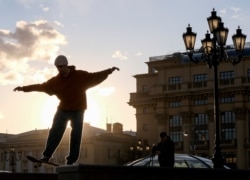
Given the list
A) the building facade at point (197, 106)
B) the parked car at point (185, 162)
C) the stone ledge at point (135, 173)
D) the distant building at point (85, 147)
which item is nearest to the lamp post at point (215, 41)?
the parked car at point (185, 162)

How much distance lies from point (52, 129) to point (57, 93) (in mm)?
490

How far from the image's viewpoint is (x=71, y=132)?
8.47 meters

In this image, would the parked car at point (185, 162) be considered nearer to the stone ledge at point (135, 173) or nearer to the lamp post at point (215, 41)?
the lamp post at point (215, 41)

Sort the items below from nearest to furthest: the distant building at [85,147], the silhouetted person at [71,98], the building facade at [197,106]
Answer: the silhouetted person at [71,98], the building facade at [197,106], the distant building at [85,147]

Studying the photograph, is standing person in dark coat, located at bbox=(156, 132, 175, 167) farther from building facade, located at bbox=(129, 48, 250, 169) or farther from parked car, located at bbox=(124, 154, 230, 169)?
building facade, located at bbox=(129, 48, 250, 169)

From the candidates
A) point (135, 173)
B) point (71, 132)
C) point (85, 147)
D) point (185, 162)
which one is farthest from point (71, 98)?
point (85, 147)

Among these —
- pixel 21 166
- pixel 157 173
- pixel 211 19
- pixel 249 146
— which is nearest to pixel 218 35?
pixel 211 19

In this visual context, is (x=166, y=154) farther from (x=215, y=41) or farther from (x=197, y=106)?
(x=197, y=106)

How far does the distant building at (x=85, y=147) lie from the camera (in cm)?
8400

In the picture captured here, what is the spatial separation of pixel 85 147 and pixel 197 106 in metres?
16.6

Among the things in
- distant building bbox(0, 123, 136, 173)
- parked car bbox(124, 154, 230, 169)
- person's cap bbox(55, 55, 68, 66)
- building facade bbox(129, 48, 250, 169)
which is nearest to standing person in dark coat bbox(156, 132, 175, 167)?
parked car bbox(124, 154, 230, 169)

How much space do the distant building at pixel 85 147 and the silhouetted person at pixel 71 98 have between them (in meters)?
72.9

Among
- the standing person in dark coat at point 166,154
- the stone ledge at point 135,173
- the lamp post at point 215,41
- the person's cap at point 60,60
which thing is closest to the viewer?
the stone ledge at point 135,173

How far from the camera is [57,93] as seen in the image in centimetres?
845
